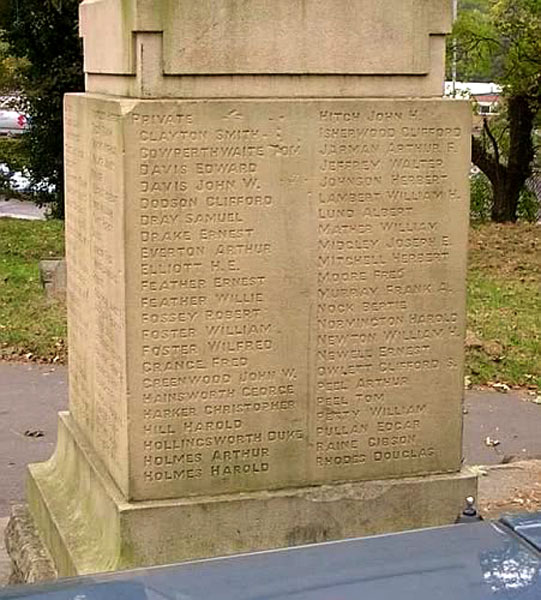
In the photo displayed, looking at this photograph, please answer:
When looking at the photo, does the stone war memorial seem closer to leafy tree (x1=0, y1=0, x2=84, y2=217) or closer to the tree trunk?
leafy tree (x1=0, y1=0, x2=84, y2=217)

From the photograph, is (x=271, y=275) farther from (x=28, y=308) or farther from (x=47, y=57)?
(x=47, y=57)

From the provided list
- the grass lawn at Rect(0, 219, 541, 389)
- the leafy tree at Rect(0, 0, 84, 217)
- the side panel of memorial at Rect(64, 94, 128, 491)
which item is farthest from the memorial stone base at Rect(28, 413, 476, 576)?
the leafy tree at Rect(0, 0, 84, 217)

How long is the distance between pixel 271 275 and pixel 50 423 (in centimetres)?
453

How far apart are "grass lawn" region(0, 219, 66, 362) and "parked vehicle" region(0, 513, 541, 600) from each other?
27.9ft

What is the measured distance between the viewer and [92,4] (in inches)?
199

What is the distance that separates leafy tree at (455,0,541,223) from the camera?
21594 mm

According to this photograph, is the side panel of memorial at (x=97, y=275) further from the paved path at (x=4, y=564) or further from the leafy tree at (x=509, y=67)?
the leafy tree at (x=509, y=67)

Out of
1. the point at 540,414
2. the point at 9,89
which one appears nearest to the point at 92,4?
the point at 540,414

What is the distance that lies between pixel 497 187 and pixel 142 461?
2134 cm

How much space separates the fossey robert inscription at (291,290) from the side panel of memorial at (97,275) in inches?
3.9

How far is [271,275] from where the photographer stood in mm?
4512

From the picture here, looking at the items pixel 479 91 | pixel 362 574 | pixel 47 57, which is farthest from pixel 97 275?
pixel 479 91

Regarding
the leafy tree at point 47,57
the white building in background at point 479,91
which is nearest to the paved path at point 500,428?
the white building in background at point 479,91

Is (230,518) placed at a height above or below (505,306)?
above
